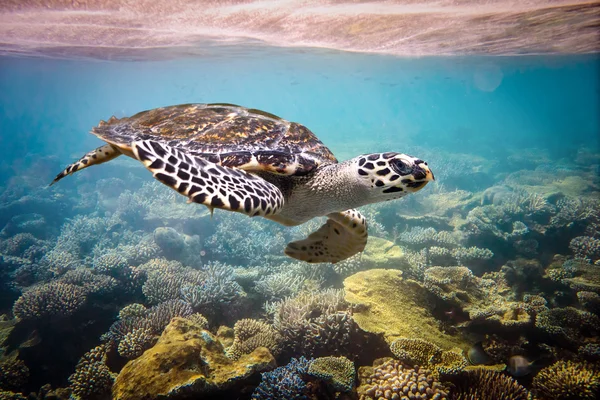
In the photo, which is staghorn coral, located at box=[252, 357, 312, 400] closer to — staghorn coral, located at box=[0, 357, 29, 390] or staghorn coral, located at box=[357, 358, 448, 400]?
staghorn coral, located at box=[357, 358, 448, 400]

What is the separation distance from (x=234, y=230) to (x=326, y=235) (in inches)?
266

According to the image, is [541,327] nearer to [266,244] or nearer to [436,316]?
[436,316]

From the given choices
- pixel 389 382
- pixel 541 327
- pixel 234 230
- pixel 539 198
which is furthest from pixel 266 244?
pixel 539 198

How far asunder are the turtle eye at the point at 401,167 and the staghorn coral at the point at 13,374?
23.5 ft

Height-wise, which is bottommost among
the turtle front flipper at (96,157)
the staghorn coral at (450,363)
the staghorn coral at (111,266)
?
the staghorn coral at (111,266)

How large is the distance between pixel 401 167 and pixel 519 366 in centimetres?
363

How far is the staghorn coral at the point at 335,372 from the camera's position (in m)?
3.47

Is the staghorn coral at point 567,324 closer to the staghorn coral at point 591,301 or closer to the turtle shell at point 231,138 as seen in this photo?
the staghorn coral at point 591,301

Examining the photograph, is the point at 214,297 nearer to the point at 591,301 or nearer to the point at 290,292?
the point at 290,292

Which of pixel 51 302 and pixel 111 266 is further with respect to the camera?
pixel 111 266

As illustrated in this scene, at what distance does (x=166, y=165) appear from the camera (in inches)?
92.4

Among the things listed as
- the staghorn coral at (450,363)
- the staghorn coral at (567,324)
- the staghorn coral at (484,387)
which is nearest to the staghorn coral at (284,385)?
the staghorn coral at (450,363)

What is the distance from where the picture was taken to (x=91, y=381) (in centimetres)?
417

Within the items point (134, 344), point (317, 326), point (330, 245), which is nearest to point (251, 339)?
point (317, 326)
